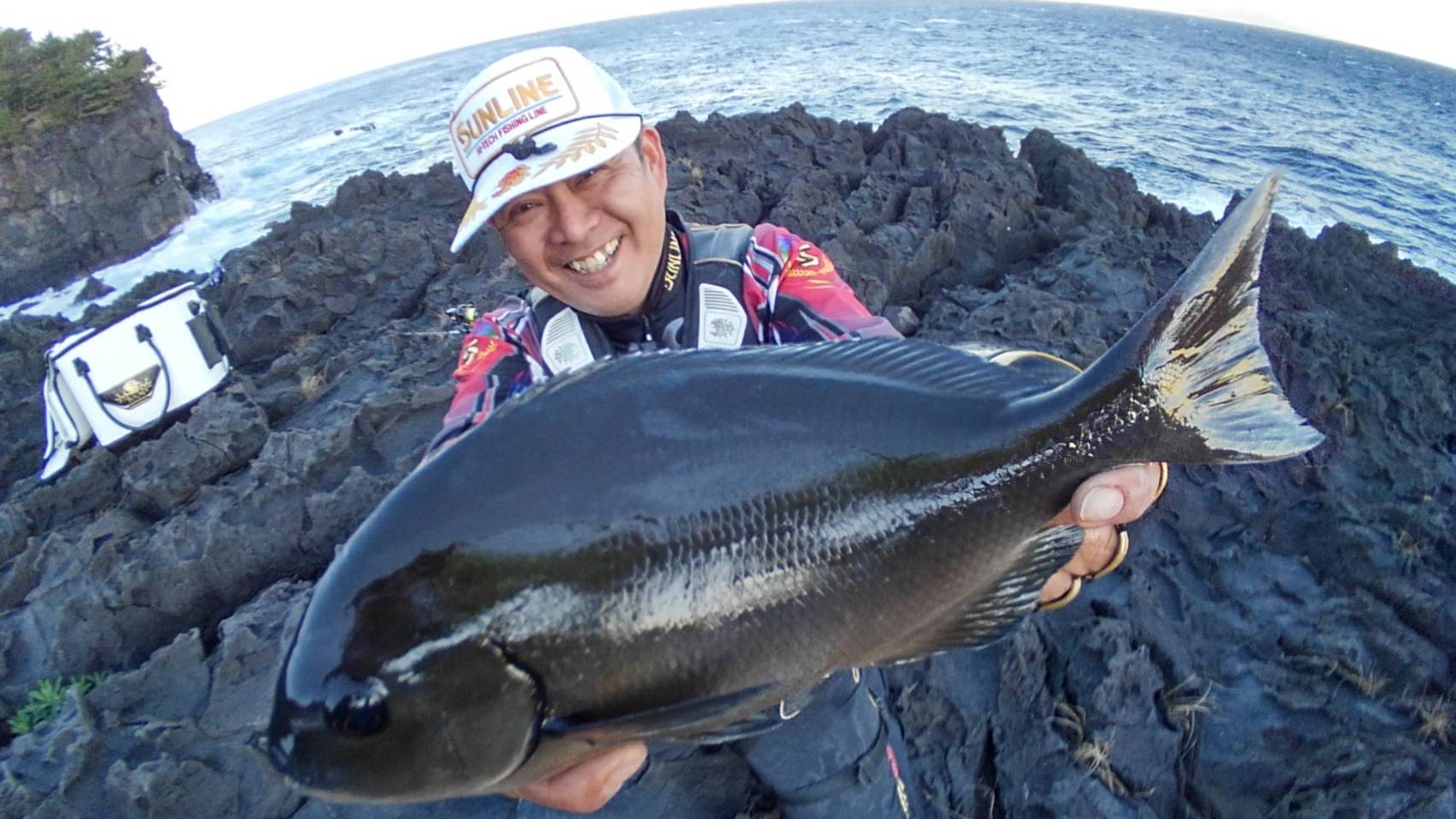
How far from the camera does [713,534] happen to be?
160 centimetres

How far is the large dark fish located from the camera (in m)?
1.48

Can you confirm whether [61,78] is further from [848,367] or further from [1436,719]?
[1436,719]

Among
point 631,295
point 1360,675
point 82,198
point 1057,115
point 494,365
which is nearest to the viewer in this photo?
point 631,295

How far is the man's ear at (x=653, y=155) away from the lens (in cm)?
259

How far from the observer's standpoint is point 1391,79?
5738 centimetres

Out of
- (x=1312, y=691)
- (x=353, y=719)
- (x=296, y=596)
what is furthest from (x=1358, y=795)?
(x=296, y=596)

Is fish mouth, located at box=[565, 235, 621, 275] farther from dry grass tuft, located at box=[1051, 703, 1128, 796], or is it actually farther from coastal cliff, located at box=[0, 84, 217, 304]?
coastal cliff, located at box=[0, 84, 217, 304]

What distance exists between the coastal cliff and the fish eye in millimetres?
29371

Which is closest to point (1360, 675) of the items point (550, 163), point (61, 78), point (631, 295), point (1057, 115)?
point (631, 295)

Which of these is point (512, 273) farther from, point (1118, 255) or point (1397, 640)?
point (1397, 640)

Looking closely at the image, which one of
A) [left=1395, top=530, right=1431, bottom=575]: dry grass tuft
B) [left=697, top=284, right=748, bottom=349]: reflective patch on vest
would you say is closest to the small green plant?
[left=697, top=284, right=748, bottom=349]: reflective patch on vest

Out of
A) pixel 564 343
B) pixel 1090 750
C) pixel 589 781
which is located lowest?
pixel 1090 750

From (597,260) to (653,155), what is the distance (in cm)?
53

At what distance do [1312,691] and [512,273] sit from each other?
9627mm
